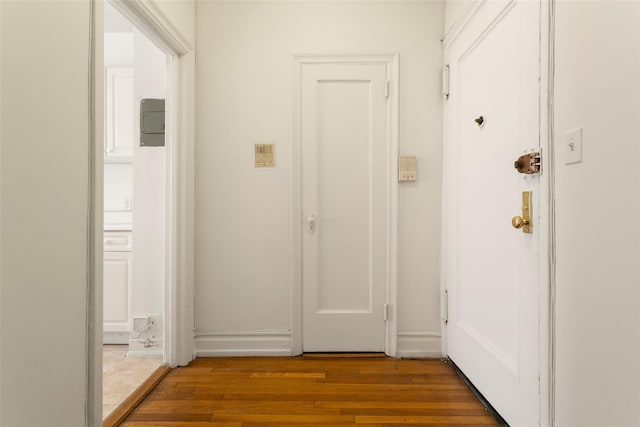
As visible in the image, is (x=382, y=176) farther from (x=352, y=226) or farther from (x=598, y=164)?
(x=598, y=164)

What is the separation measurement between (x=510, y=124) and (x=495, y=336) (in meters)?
1.02

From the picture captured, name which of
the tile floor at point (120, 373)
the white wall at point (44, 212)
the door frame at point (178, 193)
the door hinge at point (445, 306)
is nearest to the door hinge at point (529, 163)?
the door hinge at point (445, 306)

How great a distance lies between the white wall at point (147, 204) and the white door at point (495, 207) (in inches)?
75.8

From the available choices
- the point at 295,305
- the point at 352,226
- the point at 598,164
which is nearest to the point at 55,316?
the point at 295,305

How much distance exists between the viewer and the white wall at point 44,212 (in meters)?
0.96

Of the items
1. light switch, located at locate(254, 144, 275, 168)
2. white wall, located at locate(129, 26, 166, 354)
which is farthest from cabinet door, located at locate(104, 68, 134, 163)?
light switch, located at locate(254, 144, 275, 168)

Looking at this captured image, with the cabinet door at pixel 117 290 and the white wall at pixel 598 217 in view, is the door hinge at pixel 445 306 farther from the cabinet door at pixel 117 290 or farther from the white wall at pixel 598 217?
the cabinet door at pixel 117 290

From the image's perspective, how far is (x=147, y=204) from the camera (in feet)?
7.47

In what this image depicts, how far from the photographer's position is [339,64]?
230 centimetres

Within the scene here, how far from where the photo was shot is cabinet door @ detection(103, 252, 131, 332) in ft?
8.45

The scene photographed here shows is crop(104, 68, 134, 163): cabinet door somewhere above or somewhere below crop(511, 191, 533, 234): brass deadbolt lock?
above

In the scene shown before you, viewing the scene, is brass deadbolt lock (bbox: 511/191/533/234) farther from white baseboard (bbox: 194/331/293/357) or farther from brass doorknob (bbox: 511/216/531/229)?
white baseboard (bbox: 194/331/293/357)

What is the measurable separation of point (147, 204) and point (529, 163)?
2.21 m

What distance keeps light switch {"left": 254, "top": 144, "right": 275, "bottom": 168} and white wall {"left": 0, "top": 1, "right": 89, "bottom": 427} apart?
1140 mm
